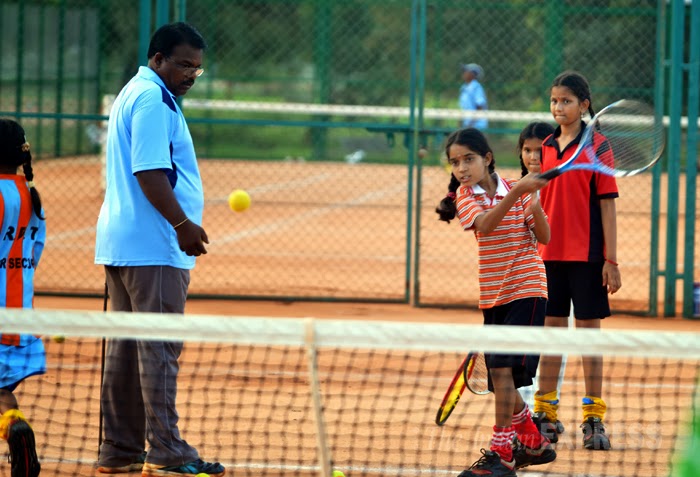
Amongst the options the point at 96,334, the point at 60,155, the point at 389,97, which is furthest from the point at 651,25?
the point at 96,334

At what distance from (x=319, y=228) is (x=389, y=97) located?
8.49 meters

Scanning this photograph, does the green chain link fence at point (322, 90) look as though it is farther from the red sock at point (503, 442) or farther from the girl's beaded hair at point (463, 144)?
the red sock at point (503, 442)

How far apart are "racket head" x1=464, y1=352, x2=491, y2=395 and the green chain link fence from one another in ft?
22.0

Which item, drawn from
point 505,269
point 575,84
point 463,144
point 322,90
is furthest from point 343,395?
point 322,90

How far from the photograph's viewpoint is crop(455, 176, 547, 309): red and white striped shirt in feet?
15.1

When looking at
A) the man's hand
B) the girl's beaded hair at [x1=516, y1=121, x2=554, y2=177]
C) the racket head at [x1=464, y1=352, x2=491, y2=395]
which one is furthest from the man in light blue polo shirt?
the girl's beaded hair at [x1=516, y1=121, x2=554, y2=177]

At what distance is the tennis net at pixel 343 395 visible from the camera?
3162mm

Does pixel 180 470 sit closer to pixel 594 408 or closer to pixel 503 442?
pixel 503 442

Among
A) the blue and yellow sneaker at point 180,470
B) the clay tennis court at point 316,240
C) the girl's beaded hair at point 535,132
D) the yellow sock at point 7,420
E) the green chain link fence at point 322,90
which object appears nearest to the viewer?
the yellow sock at point 7,420

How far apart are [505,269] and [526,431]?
0.72m

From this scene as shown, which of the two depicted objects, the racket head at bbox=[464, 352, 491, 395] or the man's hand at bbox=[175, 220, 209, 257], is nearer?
the man's hand at bbox=[175, 220, 209, 257]

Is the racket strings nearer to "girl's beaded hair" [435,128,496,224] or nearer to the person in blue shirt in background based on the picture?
"girl's beaded hair" [435,128,496,224]

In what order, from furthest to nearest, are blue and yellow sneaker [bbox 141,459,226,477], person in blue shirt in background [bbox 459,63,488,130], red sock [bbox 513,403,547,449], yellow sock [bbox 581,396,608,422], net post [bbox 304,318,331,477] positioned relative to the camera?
person in blue shirt in background [bbox 459,63,488,130], yellow sock [bbox 581,396,608,422], red sock [bbox 513,403,547,449], blue and yellow sneaker [bbox 141,459,226,477], net post [bbox 304,318,331,477]

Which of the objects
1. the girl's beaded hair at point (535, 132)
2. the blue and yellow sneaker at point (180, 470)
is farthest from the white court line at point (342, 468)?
the girl's beaded hair at point (535, 132)
